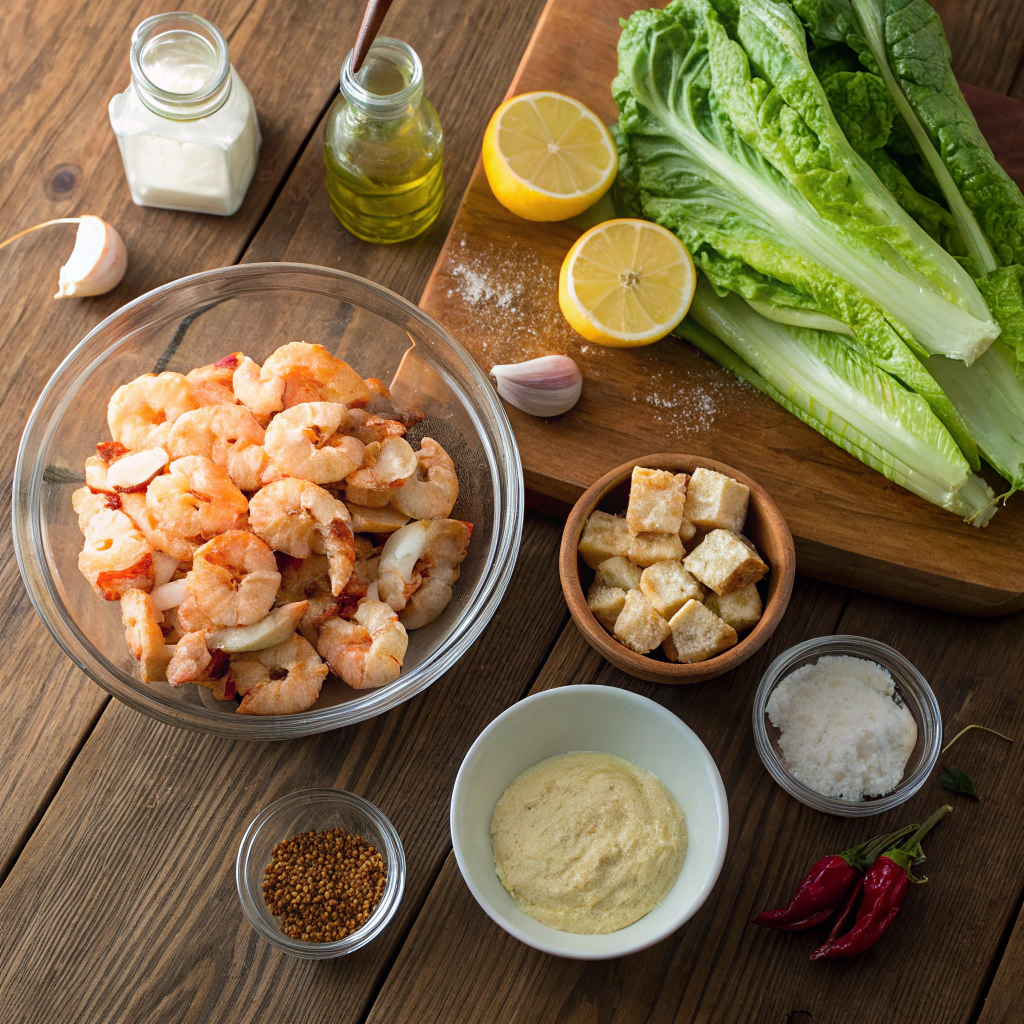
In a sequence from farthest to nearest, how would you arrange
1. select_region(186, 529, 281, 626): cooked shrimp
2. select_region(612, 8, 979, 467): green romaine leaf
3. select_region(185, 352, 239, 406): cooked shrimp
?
select_region(612, 8, 979, 467): green romaine leaf → select_region(185, 352, 239, 406): cooked shrimp → select_region(186, 529, 281, 626): cooked shrimp

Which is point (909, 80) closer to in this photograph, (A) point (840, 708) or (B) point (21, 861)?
(A) point (840, 708)

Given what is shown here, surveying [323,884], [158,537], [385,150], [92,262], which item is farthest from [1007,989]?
[92,262]

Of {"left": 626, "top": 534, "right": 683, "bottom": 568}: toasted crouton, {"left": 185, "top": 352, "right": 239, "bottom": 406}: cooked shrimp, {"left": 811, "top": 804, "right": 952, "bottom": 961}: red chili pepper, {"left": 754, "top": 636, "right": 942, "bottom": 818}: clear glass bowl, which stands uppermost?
{"left": 185, "top": 352, "right": 239, "bottom": 406}: cooked shrimp

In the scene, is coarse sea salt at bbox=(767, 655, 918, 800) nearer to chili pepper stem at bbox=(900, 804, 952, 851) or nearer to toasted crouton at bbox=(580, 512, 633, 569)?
chili pepper stem at bbox=(900, 804, 952, 851)

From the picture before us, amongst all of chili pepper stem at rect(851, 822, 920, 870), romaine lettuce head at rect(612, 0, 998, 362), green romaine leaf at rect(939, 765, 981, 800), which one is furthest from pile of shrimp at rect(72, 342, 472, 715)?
green romaine leaf at rect(939, 765, 981, 800)

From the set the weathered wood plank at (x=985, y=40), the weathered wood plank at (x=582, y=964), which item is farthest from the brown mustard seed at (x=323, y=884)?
the weathered wood plank at (x=985, y=40)

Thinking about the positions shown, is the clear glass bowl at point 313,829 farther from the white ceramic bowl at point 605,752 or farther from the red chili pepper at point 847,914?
the red chili pepper at point 847,914

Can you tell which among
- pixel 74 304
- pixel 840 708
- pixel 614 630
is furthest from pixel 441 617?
pixel 74 304
